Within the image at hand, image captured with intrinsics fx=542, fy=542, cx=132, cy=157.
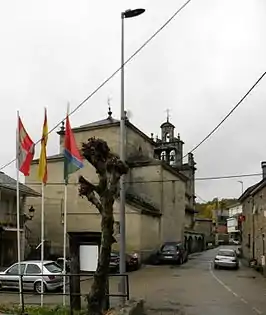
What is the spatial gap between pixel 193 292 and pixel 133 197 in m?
22.6

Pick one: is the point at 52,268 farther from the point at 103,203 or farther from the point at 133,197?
the point at 133,197

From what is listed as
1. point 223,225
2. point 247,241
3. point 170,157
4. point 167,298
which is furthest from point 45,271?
point 223,225

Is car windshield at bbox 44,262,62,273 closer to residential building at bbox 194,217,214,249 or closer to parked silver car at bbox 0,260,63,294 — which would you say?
parked silver car at bbox 0,260,63,294

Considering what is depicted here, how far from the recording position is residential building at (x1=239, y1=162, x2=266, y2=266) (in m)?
37.5

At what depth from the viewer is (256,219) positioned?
41.8m

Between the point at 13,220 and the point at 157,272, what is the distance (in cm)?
1078

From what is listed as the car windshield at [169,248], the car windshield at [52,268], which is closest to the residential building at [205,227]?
the car windshield at [169,248]

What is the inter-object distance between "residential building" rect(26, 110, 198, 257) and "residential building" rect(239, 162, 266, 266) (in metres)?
7.28

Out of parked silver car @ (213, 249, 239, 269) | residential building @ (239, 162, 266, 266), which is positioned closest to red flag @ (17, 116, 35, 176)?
residential building @ (239, 162, 266, 266)

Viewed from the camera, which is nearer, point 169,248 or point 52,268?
point 52,268

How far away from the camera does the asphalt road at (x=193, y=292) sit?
1891cm

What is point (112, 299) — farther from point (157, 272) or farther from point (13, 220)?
point (13, 220)

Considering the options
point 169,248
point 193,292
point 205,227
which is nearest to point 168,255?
point 169,248

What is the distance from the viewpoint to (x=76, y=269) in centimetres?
1502
